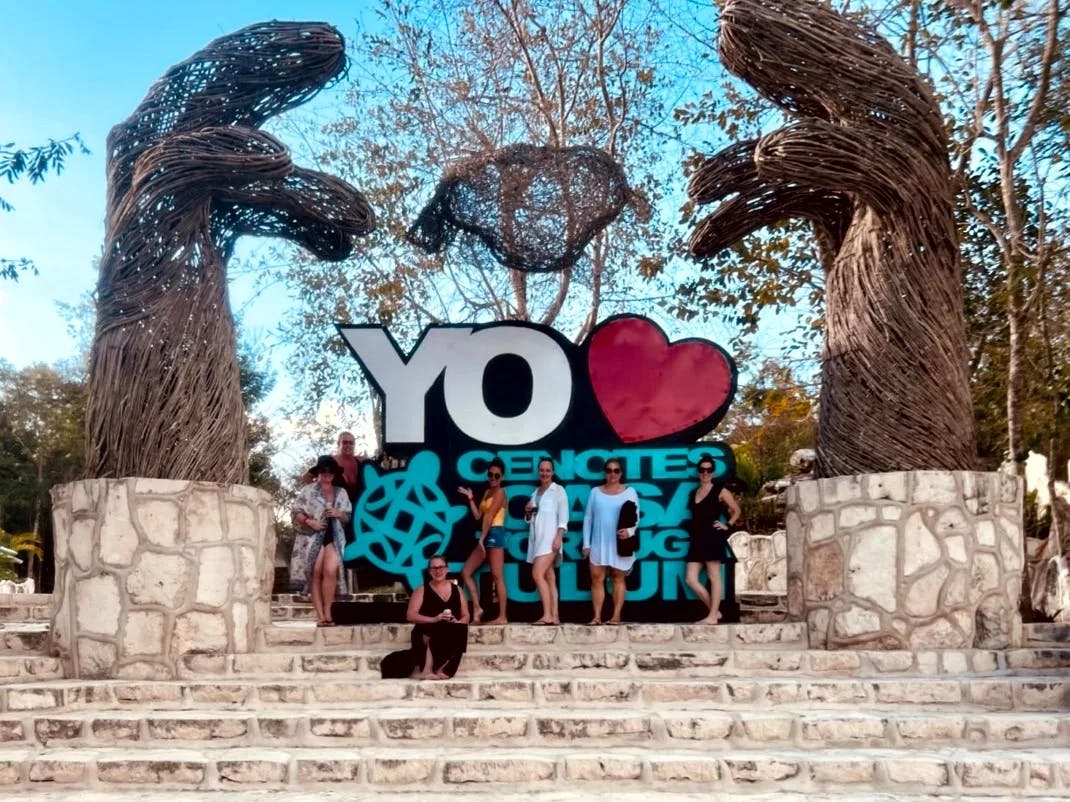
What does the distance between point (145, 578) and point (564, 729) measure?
375 centimetres

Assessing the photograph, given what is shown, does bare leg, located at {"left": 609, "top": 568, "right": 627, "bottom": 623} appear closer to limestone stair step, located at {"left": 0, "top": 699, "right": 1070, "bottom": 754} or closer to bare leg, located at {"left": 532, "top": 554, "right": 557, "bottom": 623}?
bare leg, located at {"left": 532, "top": 554, "right": 557, "bottom": 623}

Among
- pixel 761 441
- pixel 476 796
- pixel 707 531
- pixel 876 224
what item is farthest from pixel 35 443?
pixel 476 796

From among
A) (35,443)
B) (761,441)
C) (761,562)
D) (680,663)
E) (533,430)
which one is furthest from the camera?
(35,443)

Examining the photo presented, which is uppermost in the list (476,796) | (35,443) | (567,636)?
(35,443)

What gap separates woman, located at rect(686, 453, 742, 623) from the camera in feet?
31.7

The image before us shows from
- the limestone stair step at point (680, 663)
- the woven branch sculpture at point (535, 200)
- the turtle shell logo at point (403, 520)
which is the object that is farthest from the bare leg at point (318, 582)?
the woven branch sculpture at point (535, 200)

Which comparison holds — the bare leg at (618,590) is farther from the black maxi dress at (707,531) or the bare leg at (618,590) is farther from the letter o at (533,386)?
the letter o at (533,386)

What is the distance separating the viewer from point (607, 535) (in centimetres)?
943

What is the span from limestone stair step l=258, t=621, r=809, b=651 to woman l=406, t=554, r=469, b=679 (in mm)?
857

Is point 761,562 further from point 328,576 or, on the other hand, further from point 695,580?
point 328,576

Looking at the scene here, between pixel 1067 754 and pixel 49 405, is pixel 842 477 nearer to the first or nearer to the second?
pixel 1067 754

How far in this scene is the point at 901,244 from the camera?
28.9ft

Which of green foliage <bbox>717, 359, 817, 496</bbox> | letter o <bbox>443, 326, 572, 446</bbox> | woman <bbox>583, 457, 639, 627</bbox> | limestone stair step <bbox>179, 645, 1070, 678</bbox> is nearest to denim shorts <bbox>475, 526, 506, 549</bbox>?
woman <bbox>583, 457, 639, 627</bbox>

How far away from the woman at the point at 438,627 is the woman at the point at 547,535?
1.61m
